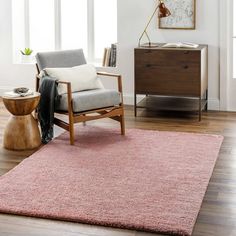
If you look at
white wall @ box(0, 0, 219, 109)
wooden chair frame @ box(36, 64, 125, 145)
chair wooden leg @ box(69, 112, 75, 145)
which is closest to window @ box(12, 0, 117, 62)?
white wall @ box(0, 0, 219, 109)

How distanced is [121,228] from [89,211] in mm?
284

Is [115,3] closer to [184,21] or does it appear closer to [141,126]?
[184,21]

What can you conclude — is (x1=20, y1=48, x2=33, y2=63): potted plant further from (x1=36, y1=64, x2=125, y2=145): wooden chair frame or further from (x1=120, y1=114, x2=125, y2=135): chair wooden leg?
(x1=120, y1=114, x2=125, y2=135): chair wooden leg

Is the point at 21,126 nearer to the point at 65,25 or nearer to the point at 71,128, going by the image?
the point at 71,128

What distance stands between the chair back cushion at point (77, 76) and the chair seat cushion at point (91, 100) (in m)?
0.08

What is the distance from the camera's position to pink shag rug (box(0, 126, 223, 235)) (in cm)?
364

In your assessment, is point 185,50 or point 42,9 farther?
point 42,9

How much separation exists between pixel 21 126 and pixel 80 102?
535mm

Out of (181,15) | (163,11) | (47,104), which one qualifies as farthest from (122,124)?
(181,15)

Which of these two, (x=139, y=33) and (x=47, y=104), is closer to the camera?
(x=47, y=104)

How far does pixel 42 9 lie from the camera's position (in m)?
7.03

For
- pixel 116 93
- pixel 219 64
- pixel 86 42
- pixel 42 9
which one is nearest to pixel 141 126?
pixel 116 93

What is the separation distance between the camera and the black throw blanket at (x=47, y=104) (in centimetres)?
525

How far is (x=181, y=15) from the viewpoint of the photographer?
630cm
